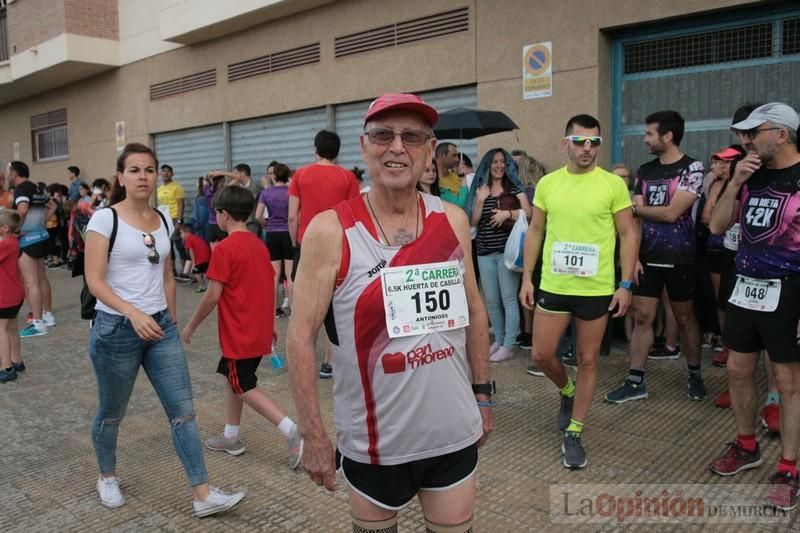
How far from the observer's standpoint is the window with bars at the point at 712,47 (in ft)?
22.5

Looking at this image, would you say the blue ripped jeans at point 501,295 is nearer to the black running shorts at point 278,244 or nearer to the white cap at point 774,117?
the black running shorts at point 278,244

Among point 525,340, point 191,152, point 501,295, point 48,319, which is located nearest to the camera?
point 501,295

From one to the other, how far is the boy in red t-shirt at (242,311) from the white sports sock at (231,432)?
0.77 ft

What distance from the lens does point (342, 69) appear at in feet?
36.3

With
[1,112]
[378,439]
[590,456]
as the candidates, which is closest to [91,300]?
[378,439]

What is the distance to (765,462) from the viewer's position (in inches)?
157

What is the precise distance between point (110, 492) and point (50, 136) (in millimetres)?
18421

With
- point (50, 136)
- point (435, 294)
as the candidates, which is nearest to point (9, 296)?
point (435, 294)

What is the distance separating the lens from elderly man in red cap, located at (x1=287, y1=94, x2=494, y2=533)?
2123mm

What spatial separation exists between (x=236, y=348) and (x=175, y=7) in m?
11.9

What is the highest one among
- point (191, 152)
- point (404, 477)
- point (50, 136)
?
point (50, 136)

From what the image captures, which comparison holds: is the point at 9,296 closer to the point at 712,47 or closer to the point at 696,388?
the point at 696,388

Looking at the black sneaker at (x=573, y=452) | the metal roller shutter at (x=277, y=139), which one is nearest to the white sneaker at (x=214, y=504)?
the black sneaker at (x=573, y=452)

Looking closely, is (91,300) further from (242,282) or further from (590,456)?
(590,456)
